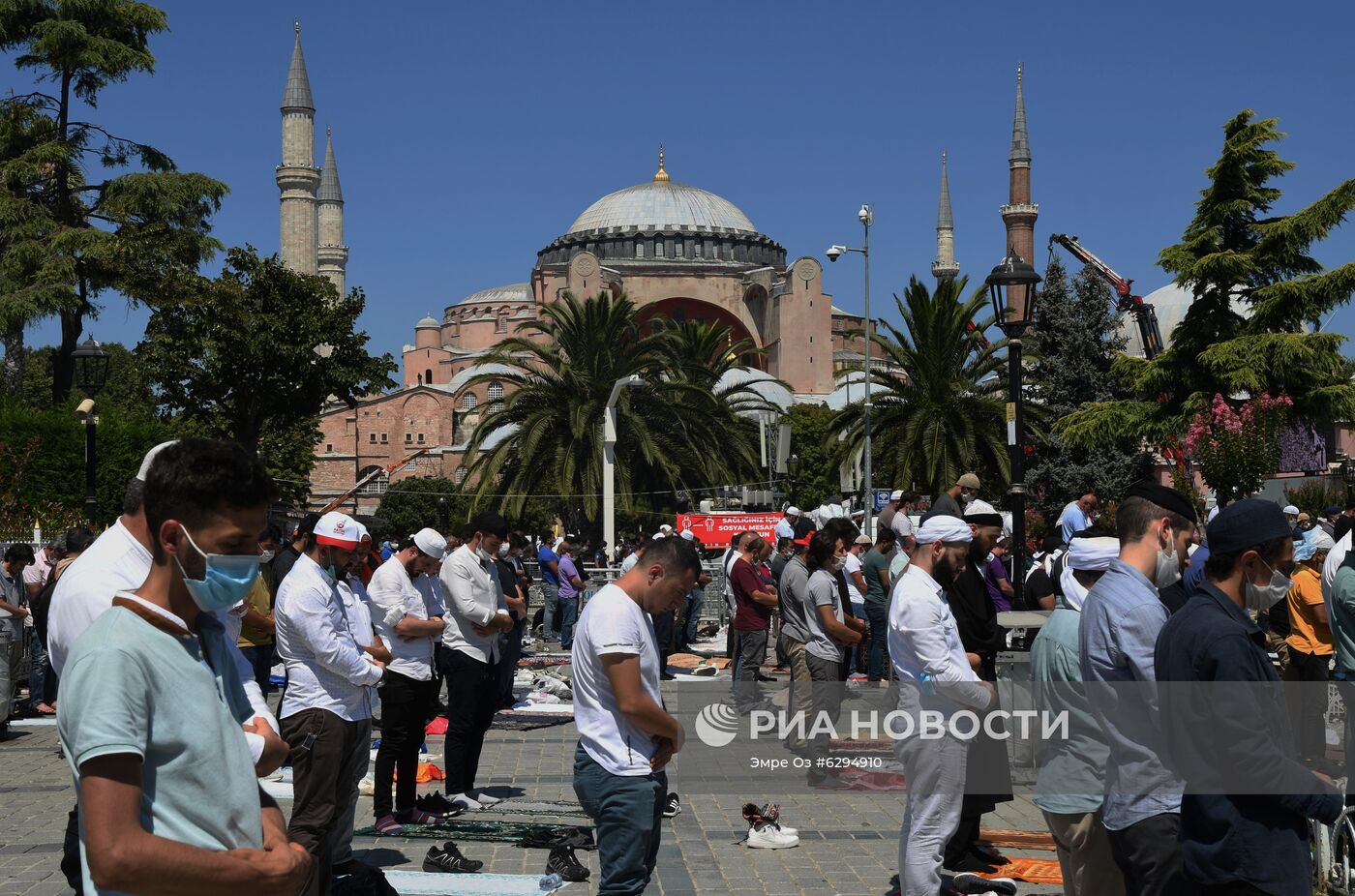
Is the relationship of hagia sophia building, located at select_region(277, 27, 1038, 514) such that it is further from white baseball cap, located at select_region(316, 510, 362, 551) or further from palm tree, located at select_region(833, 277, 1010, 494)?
white baseball cap, located at select_region(316, 510, 362, 551)

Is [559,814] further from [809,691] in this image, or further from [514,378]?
[514,378]

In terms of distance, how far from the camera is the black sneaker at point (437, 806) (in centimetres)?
770

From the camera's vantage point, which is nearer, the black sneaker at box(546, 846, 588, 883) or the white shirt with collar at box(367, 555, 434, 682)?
the black sneaker at box(546, 846, 588, 883)

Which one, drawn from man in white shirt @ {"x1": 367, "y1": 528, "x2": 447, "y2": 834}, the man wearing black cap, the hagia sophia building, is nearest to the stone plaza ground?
man in white shirt @ {"x1": 367, "y1": 528, "x2": 447, "y2": 834}

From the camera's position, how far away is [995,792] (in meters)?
6.81

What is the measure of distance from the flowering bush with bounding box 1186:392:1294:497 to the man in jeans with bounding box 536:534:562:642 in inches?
403

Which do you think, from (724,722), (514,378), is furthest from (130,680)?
(514,378)

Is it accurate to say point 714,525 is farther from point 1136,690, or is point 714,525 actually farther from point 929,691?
point 1136,690

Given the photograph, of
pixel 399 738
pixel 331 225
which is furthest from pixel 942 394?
pixel 331 225

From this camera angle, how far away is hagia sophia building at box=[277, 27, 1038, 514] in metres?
79.9

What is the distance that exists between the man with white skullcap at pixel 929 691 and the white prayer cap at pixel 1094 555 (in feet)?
1.78

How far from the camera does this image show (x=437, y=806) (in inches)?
→ 305

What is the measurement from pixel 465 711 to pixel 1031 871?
10.7 ft

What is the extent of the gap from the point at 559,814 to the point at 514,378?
29.3 m
